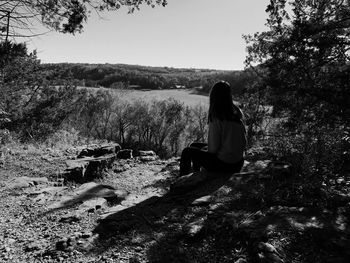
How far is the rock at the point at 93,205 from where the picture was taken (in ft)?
14.0

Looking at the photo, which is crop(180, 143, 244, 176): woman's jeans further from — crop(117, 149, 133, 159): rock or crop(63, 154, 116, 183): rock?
crop(117, 149, 133, 159): rock

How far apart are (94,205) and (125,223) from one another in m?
0.90

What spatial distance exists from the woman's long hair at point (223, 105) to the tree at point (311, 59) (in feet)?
4.04

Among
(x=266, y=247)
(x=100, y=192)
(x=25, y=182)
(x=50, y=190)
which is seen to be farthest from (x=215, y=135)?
(x=25, y=182)

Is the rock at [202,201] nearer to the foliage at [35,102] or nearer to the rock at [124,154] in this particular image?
the rock at [124,154]

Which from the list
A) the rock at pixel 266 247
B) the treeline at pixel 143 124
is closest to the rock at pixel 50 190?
the rock at pixel 266 247

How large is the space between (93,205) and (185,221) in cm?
144

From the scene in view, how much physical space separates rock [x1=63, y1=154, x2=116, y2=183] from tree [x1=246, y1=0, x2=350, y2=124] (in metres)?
3.58

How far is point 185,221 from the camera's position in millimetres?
3639

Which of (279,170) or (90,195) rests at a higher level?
(279,170)

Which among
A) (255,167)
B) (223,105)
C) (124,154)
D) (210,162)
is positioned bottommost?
(124,154)

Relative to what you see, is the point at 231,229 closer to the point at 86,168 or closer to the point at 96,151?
the point at 86,168

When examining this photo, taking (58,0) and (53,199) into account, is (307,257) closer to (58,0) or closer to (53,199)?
(53,199)

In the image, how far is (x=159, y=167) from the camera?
23.7 ft
